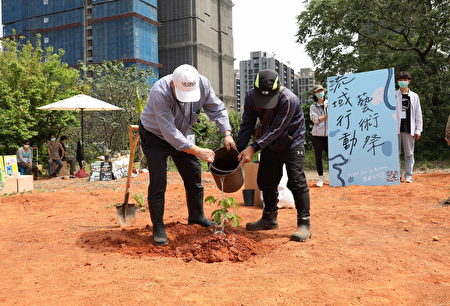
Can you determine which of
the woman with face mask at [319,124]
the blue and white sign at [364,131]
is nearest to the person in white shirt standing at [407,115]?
the blue and white sign at [364,131]

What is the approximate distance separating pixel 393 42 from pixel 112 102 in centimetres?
1086

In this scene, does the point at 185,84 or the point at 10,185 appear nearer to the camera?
the point at 185,84

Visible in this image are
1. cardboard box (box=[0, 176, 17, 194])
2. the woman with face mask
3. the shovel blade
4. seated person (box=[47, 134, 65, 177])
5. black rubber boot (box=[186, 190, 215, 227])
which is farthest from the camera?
seated person (box=[47, 134, 65, 177])

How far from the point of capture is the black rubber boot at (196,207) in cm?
411

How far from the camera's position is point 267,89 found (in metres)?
3.55

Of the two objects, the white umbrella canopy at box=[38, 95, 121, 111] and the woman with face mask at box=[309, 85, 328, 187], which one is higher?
the white umbrella canopy at box=[38, 95, 121, 111]

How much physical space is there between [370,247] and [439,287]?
0.98 metres

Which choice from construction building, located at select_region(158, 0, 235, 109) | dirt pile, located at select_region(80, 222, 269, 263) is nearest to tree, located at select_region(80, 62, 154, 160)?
dirt pile, located at select_region(80, 222, 269, 263)

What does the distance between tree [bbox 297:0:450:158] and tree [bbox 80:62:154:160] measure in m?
6.78

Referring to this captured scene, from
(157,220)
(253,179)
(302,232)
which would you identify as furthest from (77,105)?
(302,232)

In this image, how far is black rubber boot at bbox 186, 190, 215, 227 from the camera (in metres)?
4.11

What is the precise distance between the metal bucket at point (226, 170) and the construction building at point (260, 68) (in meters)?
40.9

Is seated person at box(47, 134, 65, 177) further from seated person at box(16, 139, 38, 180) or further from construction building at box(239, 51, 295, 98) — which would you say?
construction building at box(239, 51, 295, 98)

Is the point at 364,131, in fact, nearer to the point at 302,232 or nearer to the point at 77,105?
the point at 302,232
